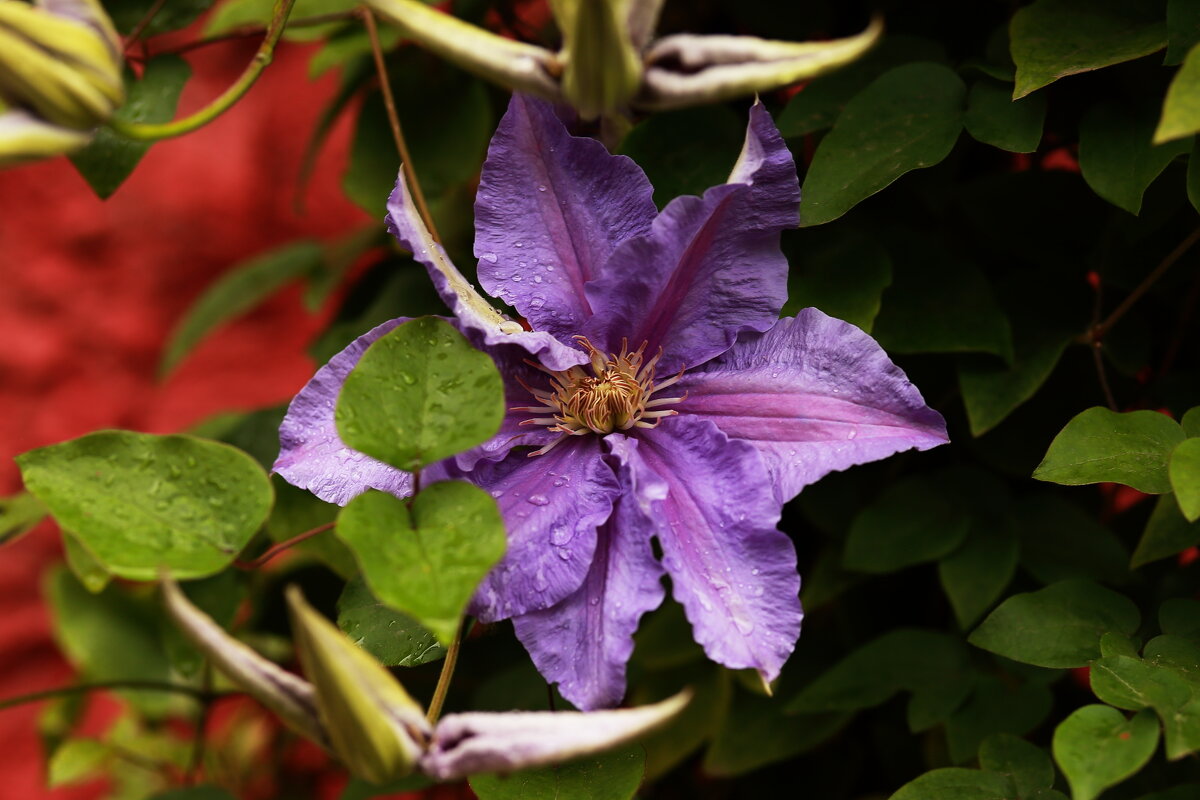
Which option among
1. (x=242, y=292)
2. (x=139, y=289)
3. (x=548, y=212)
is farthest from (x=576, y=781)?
(x=139, y=289)

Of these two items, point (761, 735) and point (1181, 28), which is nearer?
point (1181, 28)

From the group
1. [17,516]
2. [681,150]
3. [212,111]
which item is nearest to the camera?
[212,111]

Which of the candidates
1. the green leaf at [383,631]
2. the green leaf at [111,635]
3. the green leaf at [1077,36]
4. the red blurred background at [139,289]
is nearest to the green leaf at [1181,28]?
the green leaf at [1077,36]

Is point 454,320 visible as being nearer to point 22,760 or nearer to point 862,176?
point 862,176

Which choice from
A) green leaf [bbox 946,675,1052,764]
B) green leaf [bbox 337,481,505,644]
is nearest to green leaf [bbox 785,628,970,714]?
green leaf [bbox 946,675,1052,764]

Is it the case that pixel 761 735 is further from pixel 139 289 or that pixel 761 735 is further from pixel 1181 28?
pixel 139 289

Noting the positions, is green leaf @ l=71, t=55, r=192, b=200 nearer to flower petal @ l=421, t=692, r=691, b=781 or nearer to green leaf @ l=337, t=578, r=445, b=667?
green leaf @ l=337, t=578, r=445, b=667
